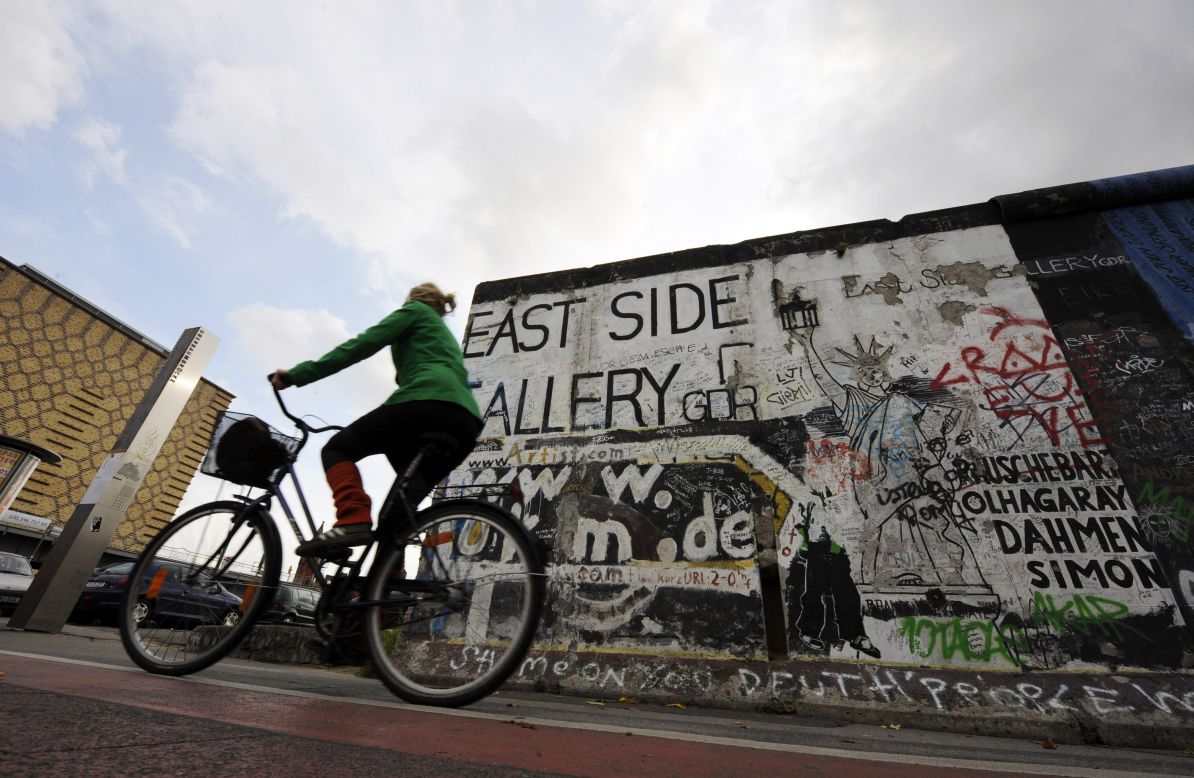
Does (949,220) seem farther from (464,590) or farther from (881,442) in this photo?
(464,590)

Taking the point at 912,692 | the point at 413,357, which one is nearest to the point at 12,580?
the point at 413,357

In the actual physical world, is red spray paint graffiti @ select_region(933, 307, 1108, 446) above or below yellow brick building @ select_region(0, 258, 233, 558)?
below

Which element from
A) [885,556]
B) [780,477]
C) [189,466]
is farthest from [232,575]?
[189,466]

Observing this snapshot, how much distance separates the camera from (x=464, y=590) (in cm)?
225

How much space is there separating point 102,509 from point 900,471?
8257 mm

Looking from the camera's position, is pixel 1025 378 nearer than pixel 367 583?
No

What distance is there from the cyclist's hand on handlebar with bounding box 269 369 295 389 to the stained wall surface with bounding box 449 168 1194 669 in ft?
10.7

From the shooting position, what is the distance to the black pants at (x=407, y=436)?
8.07 feet

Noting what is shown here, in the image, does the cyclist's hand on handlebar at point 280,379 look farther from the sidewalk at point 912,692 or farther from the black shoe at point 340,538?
the sidewalk at point 912,692

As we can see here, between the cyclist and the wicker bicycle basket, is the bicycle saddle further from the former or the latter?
the wicker bicycle basket

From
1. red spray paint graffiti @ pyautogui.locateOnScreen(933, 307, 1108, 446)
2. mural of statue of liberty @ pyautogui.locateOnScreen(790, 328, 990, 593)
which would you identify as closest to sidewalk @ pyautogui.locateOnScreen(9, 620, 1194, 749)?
mural of statue of liberty @ pyautogui.locateOnScreen(790, 328, 990, 593)

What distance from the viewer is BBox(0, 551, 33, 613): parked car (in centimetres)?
802

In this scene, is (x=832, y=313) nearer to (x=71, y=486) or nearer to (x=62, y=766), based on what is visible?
(x=62, y=766)

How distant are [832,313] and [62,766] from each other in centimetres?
618
